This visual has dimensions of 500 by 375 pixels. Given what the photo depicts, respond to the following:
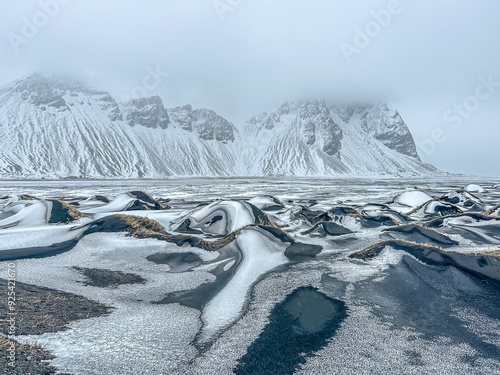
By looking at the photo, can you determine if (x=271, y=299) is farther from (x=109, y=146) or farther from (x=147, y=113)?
(x=147, y=113)

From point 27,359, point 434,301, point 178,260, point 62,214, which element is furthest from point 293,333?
point 62,214

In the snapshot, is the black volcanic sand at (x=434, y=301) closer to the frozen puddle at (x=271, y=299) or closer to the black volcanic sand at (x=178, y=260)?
the frozen puddle at (x=271, y=299)

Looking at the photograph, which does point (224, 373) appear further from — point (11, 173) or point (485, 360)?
point (11, 173)

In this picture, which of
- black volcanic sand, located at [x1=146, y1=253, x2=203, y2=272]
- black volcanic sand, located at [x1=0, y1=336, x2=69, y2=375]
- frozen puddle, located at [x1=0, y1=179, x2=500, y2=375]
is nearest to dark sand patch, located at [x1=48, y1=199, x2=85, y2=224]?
frozen puddle, located at [x1=0, y1=179, x2=500, y2=375]

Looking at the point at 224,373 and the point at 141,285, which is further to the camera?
the point at 141,285

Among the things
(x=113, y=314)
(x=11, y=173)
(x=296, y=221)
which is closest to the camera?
(x=113, y=314)

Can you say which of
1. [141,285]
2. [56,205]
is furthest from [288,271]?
[56,205]

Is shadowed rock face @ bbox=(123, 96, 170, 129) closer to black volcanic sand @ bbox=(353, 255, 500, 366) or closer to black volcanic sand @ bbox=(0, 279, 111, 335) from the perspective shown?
black volcanic sand @ bbox=(0, 279, 111, 335)
